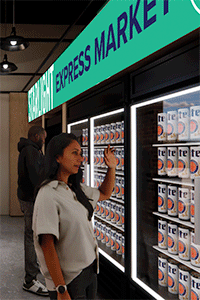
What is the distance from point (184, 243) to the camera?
229 cm

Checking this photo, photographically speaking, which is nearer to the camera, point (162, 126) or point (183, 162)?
point (183, 162)

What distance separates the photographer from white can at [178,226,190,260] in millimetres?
2281

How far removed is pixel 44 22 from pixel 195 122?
291 cm

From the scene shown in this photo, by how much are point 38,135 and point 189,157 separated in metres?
1.73

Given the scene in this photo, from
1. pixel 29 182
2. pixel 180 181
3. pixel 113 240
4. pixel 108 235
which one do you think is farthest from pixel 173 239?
pixel 29 182

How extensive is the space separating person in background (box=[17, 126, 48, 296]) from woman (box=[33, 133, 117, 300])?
64.1 inches

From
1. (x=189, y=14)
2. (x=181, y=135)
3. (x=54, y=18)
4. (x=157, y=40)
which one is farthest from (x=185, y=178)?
(x=54, y=18)

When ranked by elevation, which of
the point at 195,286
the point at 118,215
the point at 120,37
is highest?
the point at 120,37

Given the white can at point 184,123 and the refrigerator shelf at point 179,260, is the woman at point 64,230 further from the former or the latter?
the white can at point 184,123

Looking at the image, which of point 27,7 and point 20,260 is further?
point 20,260

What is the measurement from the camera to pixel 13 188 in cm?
743

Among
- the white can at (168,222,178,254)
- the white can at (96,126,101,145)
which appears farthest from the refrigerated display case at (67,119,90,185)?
the white can at (168,222,178,254)

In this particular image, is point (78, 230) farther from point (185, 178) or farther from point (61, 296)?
point (185, 178)

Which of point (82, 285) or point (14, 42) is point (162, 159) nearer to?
point (82, 285)
